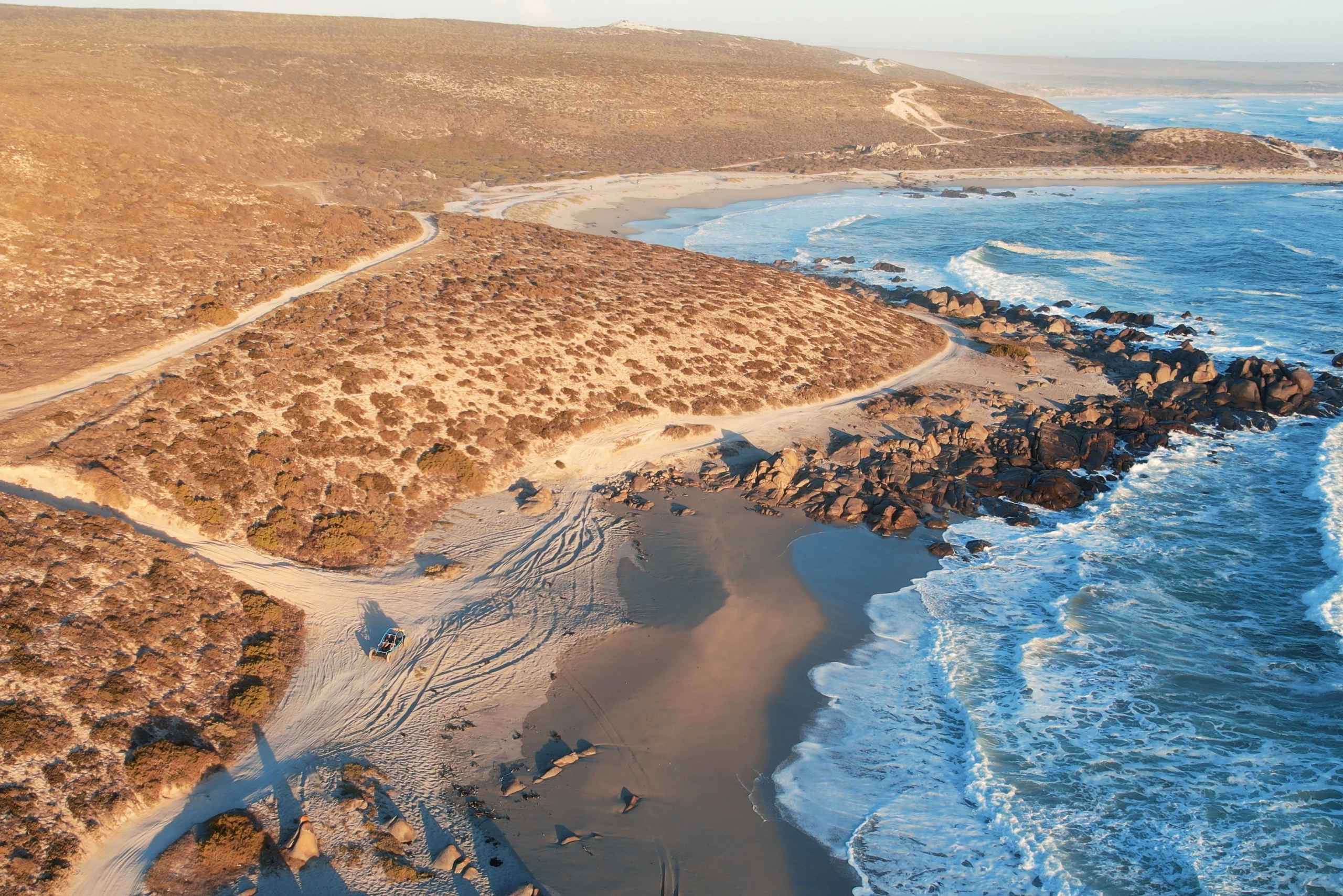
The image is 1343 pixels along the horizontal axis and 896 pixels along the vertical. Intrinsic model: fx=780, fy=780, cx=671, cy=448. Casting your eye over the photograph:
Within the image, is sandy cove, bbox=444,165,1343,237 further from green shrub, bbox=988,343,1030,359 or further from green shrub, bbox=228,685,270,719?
green shrub, bbox=228,685,270,719

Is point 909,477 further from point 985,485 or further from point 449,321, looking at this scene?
point 449,321

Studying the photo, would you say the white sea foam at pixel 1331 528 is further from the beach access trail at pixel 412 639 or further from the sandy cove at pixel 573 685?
the beach access trail at pixel 412 639

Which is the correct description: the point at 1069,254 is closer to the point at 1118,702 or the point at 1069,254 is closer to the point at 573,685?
the point at 1118,702

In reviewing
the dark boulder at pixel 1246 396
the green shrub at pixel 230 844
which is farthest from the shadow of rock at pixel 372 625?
the dark boulder at pixel 1246 396

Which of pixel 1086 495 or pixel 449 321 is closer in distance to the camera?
pixel 1086 495

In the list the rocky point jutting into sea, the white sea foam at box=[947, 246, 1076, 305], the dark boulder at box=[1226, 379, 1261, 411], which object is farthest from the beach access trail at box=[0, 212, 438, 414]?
the dark boulder at box=[1226, 379, 1261, 411]

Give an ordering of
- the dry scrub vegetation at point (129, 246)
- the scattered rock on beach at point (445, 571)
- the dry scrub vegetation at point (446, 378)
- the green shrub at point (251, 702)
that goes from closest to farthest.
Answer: the green shrub at point (251, 702) < the scattered rock on beach at point (445, 571) < the dry scrub vegetation at point (446, 378) < the dry scrub vegetation at point (129, 246)

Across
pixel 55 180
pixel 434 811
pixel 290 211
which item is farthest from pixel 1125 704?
pixel 55 180
